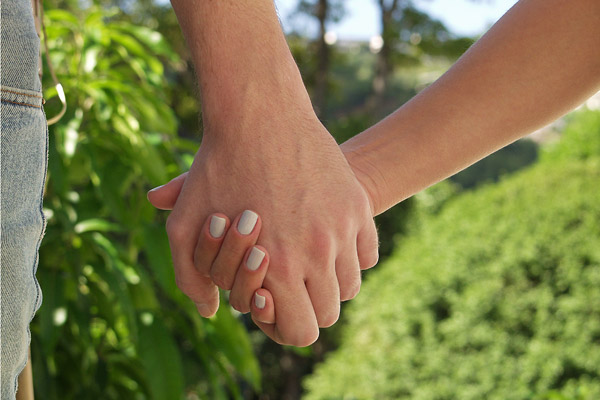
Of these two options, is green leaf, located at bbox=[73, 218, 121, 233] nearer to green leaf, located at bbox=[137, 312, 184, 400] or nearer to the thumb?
green leaf, located at bbox=[137, 312, 184, 400]

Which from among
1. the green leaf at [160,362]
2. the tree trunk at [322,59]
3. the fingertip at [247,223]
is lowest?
the tree trunk at [322,59]

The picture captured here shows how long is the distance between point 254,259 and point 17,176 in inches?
13.7

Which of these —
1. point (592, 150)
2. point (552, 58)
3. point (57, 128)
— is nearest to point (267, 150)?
point (552, 58)

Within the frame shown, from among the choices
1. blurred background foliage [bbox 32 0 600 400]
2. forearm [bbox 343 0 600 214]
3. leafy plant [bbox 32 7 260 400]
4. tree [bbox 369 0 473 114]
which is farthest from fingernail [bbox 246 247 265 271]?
tree [bbox 369 0 473 114]

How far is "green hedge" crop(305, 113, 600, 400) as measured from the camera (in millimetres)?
3639

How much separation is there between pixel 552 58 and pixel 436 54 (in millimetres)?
10798

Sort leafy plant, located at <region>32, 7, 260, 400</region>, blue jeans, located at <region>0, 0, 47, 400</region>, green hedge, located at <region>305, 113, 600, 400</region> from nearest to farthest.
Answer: blue jeans, located at <region>0, 0, 47, 400</region>, leafy plant, located at <region>32, 7, 260, 400</region>, green hedge, located at <region>305, 113, 600, 400</region>

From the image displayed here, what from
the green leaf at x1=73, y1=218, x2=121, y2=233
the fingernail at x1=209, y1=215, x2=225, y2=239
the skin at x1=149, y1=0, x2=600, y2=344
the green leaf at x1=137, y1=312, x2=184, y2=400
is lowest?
the green leaf at x1=137, y1=312, x2=184, y2=400

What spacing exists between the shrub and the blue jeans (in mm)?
3150

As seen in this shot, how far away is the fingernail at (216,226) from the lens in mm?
890

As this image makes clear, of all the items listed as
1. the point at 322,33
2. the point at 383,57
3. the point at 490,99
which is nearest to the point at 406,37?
the point at 383,57

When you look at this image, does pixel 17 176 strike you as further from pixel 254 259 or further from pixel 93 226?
pixel 93 226

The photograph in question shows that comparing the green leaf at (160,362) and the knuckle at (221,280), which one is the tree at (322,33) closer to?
the green leaf at (160,362)

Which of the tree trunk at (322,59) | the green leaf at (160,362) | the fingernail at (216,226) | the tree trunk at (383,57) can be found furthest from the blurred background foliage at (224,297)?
the tree trunk at (383,57)
